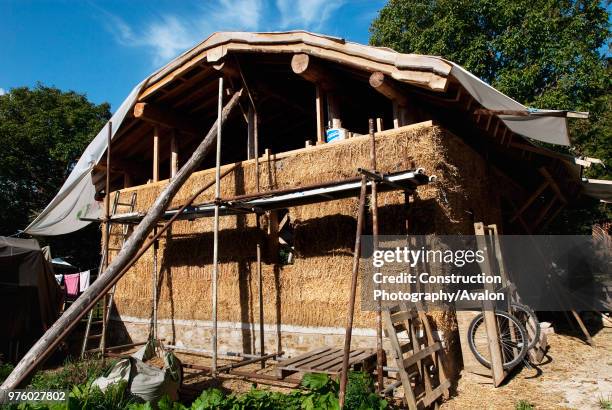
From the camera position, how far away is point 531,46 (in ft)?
68.1

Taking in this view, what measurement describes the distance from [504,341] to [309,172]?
4197 mm

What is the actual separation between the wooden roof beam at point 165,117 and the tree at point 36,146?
16.9 metres

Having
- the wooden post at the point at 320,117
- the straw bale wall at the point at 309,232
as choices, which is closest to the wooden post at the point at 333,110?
the wooden post at the point at 320,117

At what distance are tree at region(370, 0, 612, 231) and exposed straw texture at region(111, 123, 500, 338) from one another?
1263cm

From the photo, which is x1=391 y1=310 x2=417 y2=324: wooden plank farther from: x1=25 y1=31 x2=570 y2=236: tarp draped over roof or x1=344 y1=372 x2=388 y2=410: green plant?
x1=25 y1=31 x2=570 y2=236: tarp draped over roof

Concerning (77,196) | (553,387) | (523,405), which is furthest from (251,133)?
(553,387)

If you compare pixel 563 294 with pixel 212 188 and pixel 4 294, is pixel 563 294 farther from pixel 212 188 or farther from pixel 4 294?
pixel 4 294

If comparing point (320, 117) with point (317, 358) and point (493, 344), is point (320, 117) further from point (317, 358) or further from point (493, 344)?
point (493, 344)

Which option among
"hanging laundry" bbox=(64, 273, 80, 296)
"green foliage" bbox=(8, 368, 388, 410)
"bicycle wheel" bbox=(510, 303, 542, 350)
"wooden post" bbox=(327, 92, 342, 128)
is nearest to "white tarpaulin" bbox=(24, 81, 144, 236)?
"wooden post" bbox=(327, 92, 342, 128)

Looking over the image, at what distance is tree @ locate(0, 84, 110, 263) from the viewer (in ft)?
80.4

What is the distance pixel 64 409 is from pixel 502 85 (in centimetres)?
2087

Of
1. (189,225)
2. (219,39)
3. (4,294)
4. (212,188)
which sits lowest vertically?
(4,294)

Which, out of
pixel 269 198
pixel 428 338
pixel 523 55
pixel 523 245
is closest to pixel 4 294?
pixel 269 198

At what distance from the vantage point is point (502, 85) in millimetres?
20234
